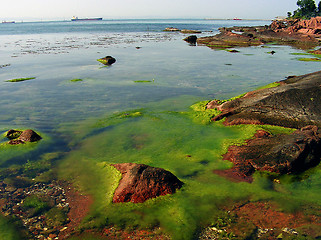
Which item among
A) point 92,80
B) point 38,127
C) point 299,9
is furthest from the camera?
point 299,9

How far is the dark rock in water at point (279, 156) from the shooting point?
8.16 metres

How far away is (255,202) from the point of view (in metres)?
6.97

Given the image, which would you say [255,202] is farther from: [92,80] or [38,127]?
[92,80]

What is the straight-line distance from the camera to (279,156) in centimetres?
828

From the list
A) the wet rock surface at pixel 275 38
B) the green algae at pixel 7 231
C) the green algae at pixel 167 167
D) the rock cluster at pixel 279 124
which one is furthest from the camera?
the wet rock surface at pixel 275 38

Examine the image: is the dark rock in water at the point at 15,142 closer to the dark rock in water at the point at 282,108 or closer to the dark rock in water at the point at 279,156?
the dark rock in water at the point at 279,156

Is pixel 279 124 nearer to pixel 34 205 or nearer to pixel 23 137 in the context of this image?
pixel 34 205

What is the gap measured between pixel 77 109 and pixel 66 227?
9756mm

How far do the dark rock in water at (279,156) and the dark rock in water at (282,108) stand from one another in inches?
83.2

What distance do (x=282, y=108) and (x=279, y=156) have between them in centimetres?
451

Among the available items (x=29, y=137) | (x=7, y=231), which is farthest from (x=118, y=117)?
(x=7, y=231)

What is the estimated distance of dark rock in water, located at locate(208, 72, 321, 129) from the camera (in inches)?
449

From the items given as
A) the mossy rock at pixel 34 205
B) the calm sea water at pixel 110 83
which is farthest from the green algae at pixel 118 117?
the mossy rock at pixel 34 205

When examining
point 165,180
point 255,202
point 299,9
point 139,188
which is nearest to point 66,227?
point 139,188
